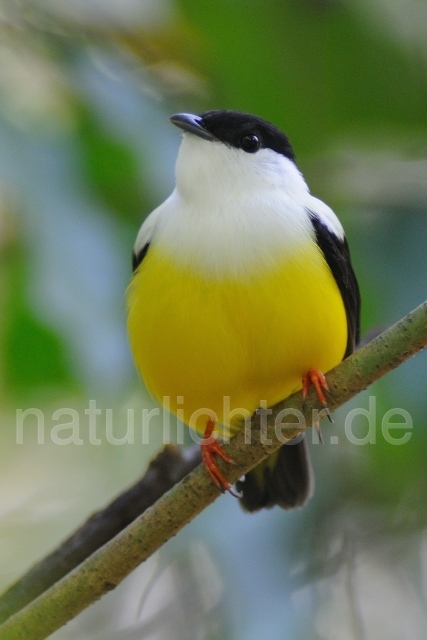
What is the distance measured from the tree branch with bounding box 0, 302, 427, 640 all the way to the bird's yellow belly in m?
0.29

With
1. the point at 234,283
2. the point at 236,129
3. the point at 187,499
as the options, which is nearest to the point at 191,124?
the point at 236,129

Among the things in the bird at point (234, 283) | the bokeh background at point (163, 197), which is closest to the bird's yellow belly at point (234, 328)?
the bird at point (234, 283)

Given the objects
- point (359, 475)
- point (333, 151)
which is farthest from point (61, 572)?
point (333, 151)

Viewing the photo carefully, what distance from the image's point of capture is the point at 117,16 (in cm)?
323

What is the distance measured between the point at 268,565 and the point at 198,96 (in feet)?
6.48

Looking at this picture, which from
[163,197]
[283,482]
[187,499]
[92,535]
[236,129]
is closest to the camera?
[187,499]

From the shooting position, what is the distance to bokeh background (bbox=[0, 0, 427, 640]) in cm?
274

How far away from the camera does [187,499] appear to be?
254 centimetres

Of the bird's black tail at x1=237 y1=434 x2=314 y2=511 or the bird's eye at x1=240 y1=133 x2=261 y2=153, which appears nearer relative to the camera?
the bird's eye at x1=240 y1=133 x2=261 y2=153

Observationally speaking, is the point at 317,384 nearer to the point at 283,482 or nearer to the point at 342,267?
the point at 342,267

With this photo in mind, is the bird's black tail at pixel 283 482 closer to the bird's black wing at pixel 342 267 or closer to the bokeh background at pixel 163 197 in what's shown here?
the bokeh background at pixel 163 197

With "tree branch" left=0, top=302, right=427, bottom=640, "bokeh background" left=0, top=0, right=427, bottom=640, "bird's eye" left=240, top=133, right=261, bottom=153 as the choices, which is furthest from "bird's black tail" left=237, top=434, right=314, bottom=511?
"bird's eye" left=240, top=133, right=261, bottom=153

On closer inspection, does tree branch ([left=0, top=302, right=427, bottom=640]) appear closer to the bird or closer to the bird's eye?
the bird

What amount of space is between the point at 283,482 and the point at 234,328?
0.93m
